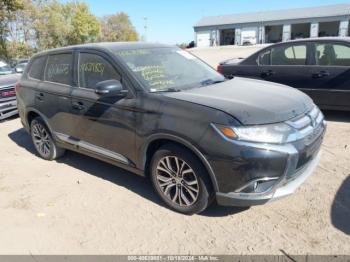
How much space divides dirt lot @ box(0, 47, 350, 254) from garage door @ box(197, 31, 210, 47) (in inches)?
2555

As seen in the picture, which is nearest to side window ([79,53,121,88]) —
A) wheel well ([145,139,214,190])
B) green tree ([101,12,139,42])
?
wheel well ([145,139,214,190])

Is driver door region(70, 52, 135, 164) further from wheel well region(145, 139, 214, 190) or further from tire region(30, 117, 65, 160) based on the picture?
tire region(30, 117, 65, 160)

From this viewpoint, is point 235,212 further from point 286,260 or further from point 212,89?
point 212,89

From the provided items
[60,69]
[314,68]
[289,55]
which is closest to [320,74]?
[314,68]

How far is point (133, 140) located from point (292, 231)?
6.09ft

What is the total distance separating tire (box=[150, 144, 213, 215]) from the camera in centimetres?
335

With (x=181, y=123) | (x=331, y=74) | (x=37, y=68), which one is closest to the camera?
(x=181, y=123)

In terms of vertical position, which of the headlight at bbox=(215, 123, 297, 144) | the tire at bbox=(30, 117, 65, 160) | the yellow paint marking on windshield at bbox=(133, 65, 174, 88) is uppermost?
the yellow paint marking on windshield at bbox=(133, 65, 174, 88)

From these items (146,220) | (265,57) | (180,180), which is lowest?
(146,220)

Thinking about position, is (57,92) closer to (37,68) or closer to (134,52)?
(37,68)

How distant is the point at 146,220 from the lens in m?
3.62

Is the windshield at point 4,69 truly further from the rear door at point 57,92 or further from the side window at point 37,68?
the rear door at point 57,92

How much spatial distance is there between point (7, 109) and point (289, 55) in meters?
6.46

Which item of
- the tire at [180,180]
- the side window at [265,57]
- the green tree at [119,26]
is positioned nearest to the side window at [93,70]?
the tire at [180,180]
